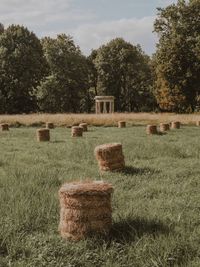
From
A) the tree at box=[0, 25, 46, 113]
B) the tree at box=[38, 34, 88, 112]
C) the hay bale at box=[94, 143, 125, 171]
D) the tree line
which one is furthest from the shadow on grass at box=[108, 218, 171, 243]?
the tree at box=[38, 34, 88, 112]

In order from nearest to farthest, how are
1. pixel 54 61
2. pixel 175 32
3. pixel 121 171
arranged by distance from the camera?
pixel 121 171, pixel 175 32, pixel 54 61

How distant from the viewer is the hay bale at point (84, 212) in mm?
7293

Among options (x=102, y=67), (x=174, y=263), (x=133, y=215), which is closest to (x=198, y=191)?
(x=133, y=215)

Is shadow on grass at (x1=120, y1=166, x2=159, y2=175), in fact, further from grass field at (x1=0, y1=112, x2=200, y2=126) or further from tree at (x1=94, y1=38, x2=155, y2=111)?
tree at (x1=94, y1=38, x2=155, y2=111)

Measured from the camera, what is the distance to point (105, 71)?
86.6 meters

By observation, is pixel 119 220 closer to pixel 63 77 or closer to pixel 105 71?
pixel 63 77

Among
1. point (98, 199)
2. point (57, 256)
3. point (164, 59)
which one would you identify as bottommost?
point (57, 256)

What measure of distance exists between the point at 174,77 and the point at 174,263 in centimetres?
6084

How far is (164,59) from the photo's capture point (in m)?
65.5

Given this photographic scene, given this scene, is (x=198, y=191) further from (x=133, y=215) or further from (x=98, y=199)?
(x=98, y=199)

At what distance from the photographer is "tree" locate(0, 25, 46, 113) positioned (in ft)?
237

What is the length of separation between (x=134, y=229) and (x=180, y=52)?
5938cm

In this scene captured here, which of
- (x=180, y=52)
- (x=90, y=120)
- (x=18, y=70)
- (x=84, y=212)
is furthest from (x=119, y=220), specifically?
(x=18, y=70)

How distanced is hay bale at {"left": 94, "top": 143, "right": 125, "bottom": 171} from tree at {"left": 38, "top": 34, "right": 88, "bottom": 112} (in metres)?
61.0
